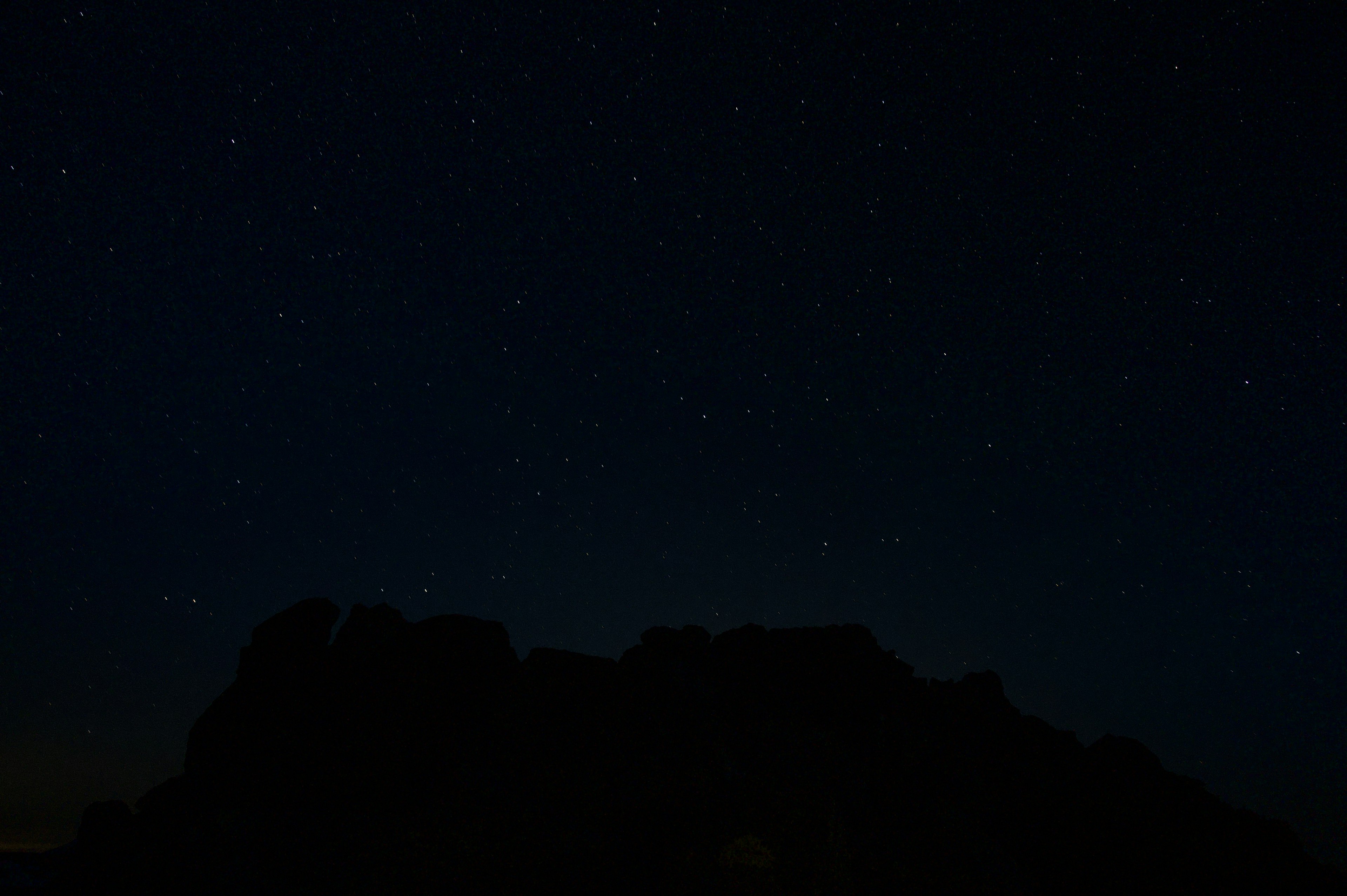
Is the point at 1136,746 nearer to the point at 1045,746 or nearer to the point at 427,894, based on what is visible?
the point at 1045,746

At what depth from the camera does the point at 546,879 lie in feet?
119

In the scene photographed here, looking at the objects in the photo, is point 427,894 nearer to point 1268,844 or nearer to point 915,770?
point 915,770

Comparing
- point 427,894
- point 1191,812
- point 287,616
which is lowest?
point 427,894

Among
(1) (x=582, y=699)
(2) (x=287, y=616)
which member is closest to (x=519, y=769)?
(1) (x=582, y=699)

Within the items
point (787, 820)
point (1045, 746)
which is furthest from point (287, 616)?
point (1045, 746)

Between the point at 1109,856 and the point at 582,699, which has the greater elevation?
the point at 582,699

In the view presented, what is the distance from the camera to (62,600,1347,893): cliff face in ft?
117

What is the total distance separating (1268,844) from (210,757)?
60.7m

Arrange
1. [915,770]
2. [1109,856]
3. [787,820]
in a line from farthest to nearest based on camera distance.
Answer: [915,770] < [1109,856] < [787,820]

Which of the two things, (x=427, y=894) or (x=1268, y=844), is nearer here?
(x=427, y=894)

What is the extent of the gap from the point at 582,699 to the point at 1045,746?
98.7 feet

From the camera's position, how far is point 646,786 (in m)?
38.8

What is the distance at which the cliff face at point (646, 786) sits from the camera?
1410 inches

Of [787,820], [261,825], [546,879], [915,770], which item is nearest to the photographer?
[787,820]
